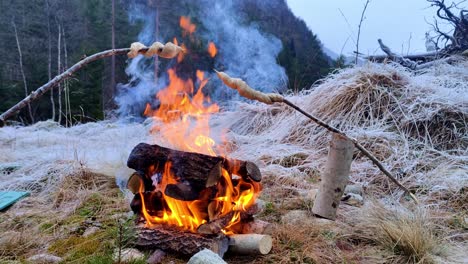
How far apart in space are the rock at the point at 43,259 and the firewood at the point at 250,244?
2.70 ft

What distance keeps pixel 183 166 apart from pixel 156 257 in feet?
1.46

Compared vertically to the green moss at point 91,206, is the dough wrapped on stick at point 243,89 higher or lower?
higher

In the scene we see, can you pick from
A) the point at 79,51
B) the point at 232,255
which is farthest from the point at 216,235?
the point at 79,51

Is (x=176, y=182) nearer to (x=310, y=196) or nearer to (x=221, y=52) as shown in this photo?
(x=310, y=196)

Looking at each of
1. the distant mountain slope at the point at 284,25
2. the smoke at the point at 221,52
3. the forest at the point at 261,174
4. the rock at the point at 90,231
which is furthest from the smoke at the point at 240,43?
the rock at the point at 90,231

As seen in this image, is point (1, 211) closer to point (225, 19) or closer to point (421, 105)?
point (421, 105)

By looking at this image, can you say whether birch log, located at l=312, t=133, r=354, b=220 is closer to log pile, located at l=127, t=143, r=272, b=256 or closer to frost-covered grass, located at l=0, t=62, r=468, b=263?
frost-covered grass, located at l=0, t=62, r=468, b=263

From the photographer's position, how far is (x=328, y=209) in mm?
2244

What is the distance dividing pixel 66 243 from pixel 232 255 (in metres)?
0.89

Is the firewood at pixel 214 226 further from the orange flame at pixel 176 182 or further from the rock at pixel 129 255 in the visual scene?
the rock at pixel 129 255

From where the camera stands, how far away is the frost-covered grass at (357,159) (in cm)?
193

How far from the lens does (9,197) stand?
9.40ft

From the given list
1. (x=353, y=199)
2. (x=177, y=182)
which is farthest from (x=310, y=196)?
(x=177, y=182)

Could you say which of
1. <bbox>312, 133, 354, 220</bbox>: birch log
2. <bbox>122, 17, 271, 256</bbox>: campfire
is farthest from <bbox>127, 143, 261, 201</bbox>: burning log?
<bbox>312, 133, 354, 220</bbox>: birch log
